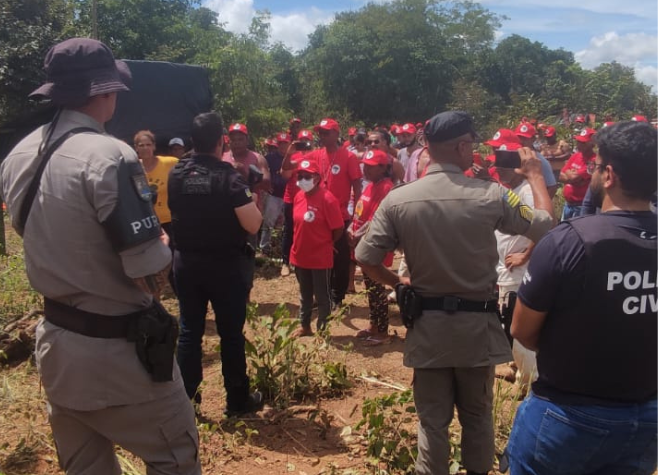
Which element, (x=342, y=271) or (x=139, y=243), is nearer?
(x=139, y=243)

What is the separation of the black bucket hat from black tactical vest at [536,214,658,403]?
173cm

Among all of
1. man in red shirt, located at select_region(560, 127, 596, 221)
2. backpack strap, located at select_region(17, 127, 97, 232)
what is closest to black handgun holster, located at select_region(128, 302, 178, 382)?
backpack strap, located at select_region(17, 127, 97, 232)

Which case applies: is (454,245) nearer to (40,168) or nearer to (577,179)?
(40,168)

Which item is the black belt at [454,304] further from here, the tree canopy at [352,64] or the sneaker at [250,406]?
the tree canopy at [352,64]

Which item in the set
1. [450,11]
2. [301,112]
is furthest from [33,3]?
[450,11]

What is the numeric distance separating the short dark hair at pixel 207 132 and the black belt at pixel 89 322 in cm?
163

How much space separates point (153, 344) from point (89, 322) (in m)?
0.23

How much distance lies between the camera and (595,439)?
6.24ft

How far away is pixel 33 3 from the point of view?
8.88 metres

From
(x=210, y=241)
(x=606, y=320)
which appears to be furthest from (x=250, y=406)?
(x=606, y=320)

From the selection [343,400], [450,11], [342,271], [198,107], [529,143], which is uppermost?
[450,11]

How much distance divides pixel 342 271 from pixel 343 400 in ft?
7.24

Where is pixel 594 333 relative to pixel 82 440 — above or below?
above

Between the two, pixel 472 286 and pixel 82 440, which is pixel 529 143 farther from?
pixel 82 440
